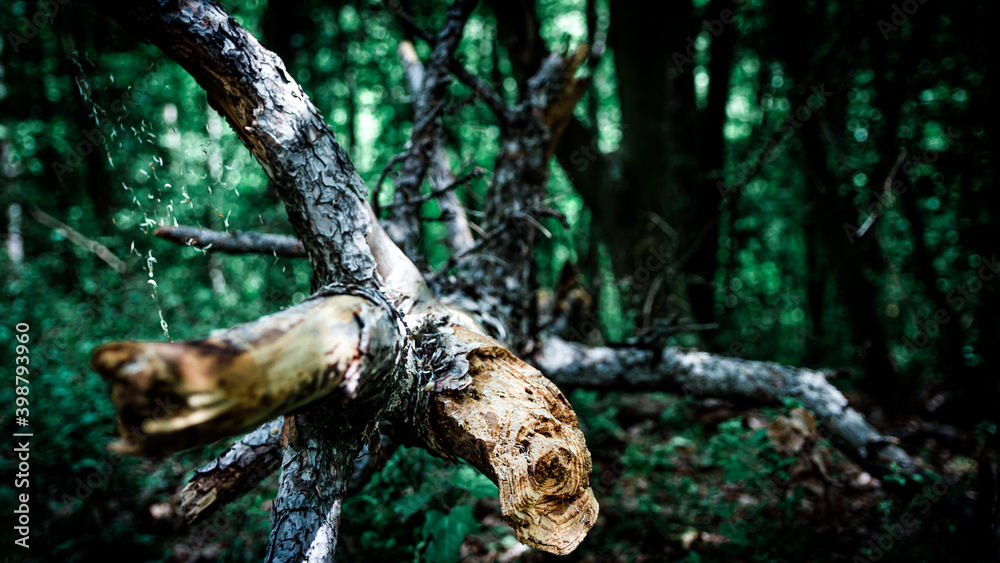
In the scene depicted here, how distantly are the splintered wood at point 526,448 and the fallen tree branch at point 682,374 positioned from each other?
1.33 m

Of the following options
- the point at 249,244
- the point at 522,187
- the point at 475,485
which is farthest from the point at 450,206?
the point at 475,485

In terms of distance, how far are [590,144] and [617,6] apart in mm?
1385

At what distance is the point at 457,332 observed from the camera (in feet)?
5.82

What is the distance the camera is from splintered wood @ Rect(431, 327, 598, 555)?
129cm

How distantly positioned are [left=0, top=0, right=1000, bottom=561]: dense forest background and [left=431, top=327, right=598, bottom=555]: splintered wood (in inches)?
23.1

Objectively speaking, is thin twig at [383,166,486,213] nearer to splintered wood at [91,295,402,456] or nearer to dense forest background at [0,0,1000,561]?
dense forest background at [0,0,1000,561]

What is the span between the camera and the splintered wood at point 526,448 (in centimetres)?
129

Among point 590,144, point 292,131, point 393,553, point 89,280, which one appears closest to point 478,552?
point 393,553

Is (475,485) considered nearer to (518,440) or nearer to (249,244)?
(518,440)

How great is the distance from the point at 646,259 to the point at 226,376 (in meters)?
3.88

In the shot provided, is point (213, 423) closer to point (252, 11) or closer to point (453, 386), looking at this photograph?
point (453, 386)

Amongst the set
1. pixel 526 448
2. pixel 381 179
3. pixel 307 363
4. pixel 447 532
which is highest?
pixel 381 179

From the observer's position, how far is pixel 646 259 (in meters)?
4.23

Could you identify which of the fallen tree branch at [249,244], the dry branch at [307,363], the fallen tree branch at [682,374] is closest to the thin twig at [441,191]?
→ the fallen tree branch at [249,244]
